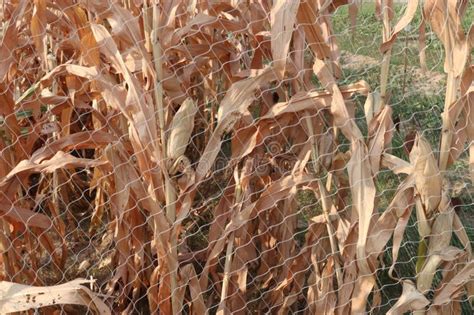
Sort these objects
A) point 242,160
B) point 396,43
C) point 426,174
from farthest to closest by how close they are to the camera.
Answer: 1. point 396,43
2. point 242,160
3. point 426,174

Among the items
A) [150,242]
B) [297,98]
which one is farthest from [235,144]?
[150,242]

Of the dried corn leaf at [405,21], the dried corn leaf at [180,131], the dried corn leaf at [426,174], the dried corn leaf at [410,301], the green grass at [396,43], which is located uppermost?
the dried corn leaf at [405,21]

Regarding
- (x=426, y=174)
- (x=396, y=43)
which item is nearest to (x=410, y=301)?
(x=426, y=174)

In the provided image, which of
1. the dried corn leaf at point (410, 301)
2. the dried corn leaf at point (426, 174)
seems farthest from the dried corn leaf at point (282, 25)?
the dried corn leaf at point (410, 301)

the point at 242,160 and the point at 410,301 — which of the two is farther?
the point at 242,160

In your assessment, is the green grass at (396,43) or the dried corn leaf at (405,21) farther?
the green grass at (396,43)

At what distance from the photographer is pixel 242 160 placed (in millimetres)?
1876

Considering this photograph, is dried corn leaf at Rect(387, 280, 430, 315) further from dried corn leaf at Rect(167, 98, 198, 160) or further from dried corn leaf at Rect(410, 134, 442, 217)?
dried corn leaf at Rect(167, 98, 198, 160)

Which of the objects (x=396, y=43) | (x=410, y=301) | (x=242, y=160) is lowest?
(x=396, y=43)

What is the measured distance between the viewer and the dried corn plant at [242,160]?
1541mm

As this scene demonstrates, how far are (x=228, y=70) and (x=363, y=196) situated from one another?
60 cm

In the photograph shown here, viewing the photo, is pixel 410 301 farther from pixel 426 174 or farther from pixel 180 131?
pixel 180 131

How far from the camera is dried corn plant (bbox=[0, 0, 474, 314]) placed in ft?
5.06

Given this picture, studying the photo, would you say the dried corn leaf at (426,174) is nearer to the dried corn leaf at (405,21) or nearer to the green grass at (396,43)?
the dried corn leaf at (405,21)
